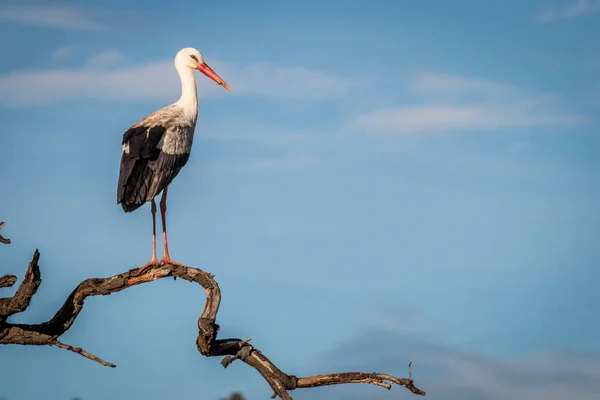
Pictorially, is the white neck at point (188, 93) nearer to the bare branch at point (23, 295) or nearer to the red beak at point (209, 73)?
the red beak at point (209, 73)

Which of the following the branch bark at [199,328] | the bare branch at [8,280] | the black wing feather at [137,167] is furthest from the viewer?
the black wing feather at [137,167]

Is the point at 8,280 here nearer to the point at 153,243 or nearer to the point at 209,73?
the point at 153,243

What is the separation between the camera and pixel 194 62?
54.7ft

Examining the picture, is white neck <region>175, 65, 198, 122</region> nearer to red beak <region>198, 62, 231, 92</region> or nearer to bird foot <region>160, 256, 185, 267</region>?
red beak <region>198, 62, 231, 92</region>

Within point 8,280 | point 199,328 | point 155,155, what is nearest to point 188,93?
point 155,155

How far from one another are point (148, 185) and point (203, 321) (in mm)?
3073

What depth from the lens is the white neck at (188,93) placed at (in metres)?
16.0

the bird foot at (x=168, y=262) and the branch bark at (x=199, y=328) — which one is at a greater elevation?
the bird foot at (x=168, y=262)

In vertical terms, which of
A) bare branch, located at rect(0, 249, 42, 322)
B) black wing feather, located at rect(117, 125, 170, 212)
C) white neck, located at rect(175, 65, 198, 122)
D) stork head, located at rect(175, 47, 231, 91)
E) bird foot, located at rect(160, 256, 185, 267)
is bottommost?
bare branch, located at rect(0, 249, 42, 322)

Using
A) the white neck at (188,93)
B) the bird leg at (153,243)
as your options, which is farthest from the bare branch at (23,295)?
the white neck at (188,93)

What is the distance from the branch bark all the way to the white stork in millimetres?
528

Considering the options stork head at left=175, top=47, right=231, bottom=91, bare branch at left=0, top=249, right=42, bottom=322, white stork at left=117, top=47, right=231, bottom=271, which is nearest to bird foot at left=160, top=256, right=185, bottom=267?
white stork at left=117, top=47, right=231, bottom=271

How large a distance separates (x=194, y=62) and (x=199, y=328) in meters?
6.29

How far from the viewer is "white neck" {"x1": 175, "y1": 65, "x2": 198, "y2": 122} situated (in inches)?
630
